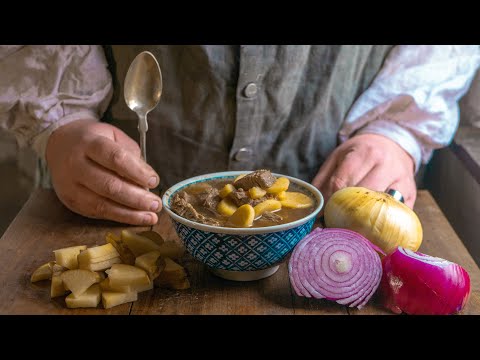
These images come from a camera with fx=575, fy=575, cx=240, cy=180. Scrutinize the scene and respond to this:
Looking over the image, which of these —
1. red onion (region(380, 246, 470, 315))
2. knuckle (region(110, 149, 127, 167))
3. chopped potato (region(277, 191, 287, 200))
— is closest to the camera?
red onion (region(380, 246, 470, 315))

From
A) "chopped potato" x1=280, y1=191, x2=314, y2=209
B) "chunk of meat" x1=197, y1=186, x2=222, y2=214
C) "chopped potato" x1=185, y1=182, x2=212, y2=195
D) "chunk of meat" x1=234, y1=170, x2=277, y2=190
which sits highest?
"chunk of meat" x1=234, y1=170, x2=277, y2=190

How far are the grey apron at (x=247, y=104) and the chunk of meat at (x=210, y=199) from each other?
0.39m

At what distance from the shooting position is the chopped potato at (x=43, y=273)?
98 centimetres

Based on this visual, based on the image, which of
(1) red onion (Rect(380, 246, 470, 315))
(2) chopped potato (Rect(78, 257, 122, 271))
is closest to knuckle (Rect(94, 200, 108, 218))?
(2) chopped potato (Rect(78, 257, 122, 271))

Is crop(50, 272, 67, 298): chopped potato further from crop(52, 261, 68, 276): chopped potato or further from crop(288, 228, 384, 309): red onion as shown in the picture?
crop(288, 228, 384, 309): red onion

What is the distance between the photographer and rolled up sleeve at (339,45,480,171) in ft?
4.61

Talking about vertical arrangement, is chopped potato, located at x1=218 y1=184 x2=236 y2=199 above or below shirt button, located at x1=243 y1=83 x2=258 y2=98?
below

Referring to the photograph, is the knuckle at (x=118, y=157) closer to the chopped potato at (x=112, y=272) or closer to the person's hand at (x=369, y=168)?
the chopped potato at (x=112, y=272)

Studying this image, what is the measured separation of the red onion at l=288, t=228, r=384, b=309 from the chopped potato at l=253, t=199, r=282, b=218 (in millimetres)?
72

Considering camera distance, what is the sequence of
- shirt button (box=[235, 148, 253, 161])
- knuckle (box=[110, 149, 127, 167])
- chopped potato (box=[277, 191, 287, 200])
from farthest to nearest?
1. shirt button (box=[235, 148, 253, 161])
2. knuckle (box=[110, 149, 127, 167])
3. chopped potato (box=[277, 191, 287, 200])

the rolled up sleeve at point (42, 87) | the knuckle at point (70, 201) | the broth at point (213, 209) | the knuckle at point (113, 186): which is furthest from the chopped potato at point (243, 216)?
the rolled up sleeve at point (42, 87)

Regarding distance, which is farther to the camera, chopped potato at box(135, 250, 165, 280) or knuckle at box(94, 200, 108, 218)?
knuckle at box(94, 200, 108, 218)

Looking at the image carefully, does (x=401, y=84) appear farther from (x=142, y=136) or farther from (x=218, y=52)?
(x=142, y=136)
